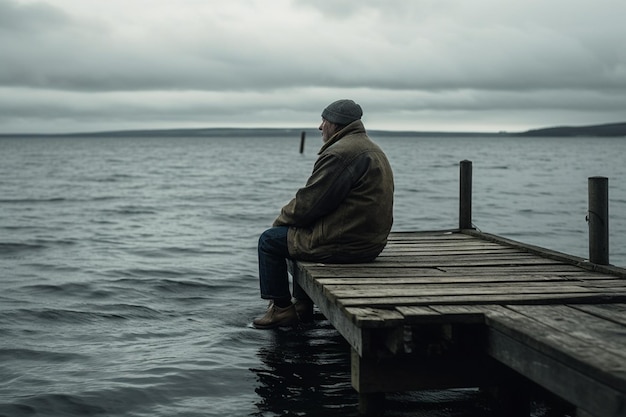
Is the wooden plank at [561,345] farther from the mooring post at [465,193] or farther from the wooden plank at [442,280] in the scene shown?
the mooring post at [465,193]

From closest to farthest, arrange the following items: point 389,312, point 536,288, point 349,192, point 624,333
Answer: point 624,333
point 389,312
point 536,288
point 349,192

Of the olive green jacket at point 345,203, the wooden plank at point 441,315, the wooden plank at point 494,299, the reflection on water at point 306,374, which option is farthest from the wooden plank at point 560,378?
the olive green jacket at point 345,203

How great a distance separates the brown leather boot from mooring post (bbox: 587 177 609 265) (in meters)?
2.92

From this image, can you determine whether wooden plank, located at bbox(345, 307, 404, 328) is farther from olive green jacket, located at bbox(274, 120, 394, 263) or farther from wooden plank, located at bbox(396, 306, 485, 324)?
olive green jacket, located at bbox(274, 120, 394, 263)

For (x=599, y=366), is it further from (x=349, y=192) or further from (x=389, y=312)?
(x=349, y=192)

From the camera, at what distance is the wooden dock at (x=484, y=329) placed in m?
3.96

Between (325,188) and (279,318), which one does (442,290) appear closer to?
(325,188)

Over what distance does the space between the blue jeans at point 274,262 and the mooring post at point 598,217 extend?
279cm

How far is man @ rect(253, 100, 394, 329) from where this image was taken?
6777mm

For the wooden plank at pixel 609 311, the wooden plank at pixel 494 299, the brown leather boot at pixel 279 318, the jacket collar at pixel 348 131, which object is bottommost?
the brown leather boot at pixel 279 318

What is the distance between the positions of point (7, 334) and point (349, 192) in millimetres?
4257

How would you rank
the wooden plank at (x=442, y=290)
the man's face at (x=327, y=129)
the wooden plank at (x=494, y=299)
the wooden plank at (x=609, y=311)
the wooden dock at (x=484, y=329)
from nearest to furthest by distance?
the wooden dock at (x=484, y=329), the wooden plank at (x=609, y=311), the wooden plank at (x=494, y=299), the wooden plank at (x=442, y=290), the man's face at (x=327, y=129)

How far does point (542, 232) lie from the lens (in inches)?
824

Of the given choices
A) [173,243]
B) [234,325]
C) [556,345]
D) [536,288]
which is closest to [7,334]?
[234,325]
